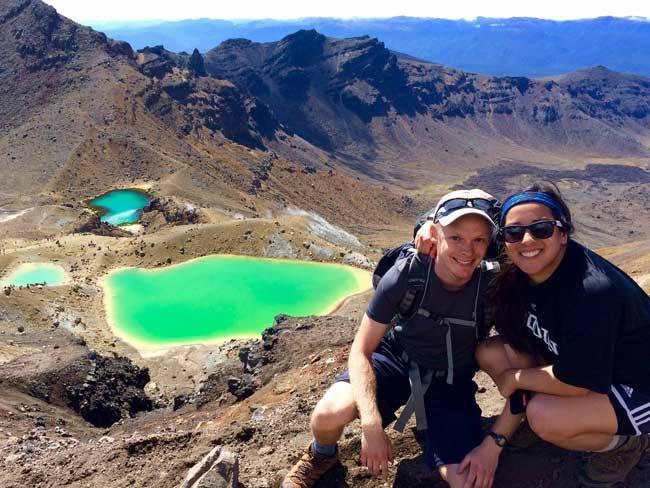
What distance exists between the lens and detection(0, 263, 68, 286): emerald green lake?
116 ft

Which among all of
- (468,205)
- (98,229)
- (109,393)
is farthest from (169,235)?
(468,205)

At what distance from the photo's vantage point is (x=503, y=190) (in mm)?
156625

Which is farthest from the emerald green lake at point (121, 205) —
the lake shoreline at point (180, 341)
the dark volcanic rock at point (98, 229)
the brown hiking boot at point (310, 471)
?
the brown hiking boot at point (310, 471)

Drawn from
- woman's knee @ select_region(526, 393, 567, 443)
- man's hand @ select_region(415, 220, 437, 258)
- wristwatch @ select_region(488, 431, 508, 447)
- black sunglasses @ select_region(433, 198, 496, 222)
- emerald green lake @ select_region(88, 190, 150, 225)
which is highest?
black sunglasses @ select_region(433, 198, 496, 222)

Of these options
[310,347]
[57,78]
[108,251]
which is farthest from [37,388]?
[57,78]

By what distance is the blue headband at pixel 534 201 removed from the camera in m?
5.48

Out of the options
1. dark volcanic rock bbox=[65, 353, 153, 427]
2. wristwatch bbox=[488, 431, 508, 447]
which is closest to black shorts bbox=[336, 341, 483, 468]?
wristwatch bbox=[488, 431, 508, 447]

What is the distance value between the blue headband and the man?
20 centimetres

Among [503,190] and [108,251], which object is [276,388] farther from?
[503,190]

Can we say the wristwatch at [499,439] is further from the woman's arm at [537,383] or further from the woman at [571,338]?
the woman's arm at [537,383]

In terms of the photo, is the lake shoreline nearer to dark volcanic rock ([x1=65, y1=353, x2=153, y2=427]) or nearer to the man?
dark volcanic rock ([x1=65, y1=353, x2=153, y2=427])

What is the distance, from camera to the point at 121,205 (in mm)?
69188

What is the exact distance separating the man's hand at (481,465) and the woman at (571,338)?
0.25 metres

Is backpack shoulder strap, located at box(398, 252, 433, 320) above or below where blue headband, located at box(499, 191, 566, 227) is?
below
